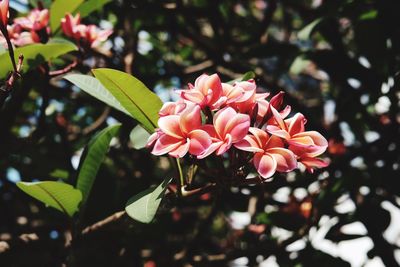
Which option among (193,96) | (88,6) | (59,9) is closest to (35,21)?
(59,9)

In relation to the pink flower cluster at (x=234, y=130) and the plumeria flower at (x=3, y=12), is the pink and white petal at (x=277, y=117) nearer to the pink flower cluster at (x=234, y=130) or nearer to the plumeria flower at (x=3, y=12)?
the pink flower cluster at (x=234, y=130)

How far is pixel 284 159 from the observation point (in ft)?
2.64

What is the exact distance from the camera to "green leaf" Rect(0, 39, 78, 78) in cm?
112

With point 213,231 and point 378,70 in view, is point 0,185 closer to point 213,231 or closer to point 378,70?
point 213,231

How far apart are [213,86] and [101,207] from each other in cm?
96

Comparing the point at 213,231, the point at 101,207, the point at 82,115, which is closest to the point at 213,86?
the point at 101,207

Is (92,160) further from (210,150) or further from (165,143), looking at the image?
(210,150)

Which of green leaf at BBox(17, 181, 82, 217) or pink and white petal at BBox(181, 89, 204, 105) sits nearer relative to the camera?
pink and white petal at BBox(181, 89, 204, 105)

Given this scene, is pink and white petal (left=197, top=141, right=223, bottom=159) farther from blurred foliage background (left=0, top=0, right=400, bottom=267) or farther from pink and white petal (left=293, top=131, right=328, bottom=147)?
blurred foliage background (left=0, top=0, right=400, bottom=267)

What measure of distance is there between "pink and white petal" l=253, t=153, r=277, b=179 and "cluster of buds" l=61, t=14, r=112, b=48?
83 cm

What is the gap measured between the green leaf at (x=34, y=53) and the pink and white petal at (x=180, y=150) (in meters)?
0.58

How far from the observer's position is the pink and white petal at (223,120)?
32.2 inches

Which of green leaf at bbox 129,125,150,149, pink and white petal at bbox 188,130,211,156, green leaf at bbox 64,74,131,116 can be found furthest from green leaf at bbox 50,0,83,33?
pink and white petal at bbox 188,130,211,156

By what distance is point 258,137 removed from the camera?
2.72 feet
